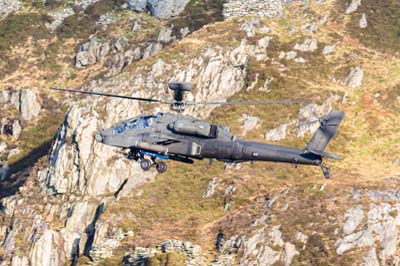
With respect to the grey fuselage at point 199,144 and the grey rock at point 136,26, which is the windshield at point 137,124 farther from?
the grey rock at point 136,26

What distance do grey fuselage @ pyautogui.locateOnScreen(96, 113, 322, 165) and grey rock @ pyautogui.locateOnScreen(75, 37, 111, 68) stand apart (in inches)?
2103

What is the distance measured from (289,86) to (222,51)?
728 cm

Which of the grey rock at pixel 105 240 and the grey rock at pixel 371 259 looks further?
the grey rock at pixel 105 240

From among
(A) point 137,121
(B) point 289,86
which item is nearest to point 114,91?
(B) point 289,86

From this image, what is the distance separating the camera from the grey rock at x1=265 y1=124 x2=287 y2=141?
61312mm

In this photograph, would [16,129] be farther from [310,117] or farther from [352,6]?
[352,6]

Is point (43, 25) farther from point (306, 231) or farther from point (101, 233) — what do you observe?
point (306, 231)

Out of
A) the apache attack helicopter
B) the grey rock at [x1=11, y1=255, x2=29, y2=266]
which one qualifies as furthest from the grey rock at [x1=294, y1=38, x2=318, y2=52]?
the apache attack helicopter

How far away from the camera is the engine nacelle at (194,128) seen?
113ft

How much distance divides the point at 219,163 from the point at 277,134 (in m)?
6.01

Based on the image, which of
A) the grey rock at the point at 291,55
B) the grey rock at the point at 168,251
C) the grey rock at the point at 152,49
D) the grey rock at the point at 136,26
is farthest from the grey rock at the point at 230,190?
the grey rock at the point at 136,26

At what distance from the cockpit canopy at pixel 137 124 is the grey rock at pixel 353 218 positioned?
19314 mm

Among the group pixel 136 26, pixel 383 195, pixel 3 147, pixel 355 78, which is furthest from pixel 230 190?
pixel 136 26

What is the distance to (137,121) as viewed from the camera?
36.3m
